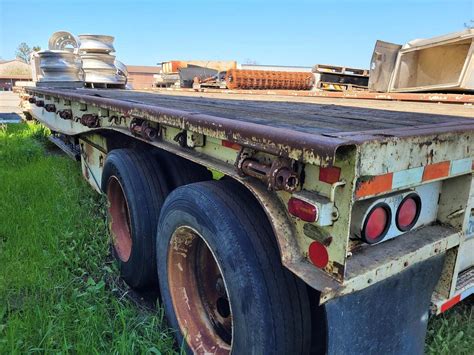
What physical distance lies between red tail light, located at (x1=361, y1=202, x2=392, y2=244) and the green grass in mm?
1309

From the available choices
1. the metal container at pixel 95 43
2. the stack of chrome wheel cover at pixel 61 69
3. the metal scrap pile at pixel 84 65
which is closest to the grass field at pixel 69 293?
the stack of chrome wheel cover at pixel 61 69

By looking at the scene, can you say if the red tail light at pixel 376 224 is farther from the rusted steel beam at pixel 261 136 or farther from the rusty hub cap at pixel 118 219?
the rusty hub cap at pixel 118 219

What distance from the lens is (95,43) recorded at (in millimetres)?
7109

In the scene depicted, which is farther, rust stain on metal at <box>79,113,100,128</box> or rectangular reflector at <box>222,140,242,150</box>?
rust stain on metal at <box>79,113,100,128</box>

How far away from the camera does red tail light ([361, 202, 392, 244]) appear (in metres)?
1.40

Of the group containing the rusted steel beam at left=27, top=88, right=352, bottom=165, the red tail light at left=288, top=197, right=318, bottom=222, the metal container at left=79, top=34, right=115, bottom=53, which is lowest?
the red tail light at left=288, top=197, right=318, bottom=222

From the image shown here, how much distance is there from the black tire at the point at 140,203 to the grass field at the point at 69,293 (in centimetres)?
18

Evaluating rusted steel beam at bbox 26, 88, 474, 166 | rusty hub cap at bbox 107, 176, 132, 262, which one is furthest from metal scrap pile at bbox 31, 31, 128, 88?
rusted steel beam at bbox 26, 88, 474, 166

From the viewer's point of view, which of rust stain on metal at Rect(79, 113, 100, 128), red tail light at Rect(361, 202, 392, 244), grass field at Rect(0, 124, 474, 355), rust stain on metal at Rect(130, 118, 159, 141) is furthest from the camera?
rust stain on metal at Rect(79, 113, 100, 128)

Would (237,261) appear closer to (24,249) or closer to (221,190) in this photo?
(221,190)

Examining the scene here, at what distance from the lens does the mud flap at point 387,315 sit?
4.70ft

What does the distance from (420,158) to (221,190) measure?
0.83 m

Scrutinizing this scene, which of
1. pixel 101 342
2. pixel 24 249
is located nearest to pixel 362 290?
pixel 101 342

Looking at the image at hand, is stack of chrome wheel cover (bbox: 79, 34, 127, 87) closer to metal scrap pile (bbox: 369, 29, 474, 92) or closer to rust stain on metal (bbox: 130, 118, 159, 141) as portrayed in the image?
metal scrap pile (bbox: 369, 29, 474, 92)
